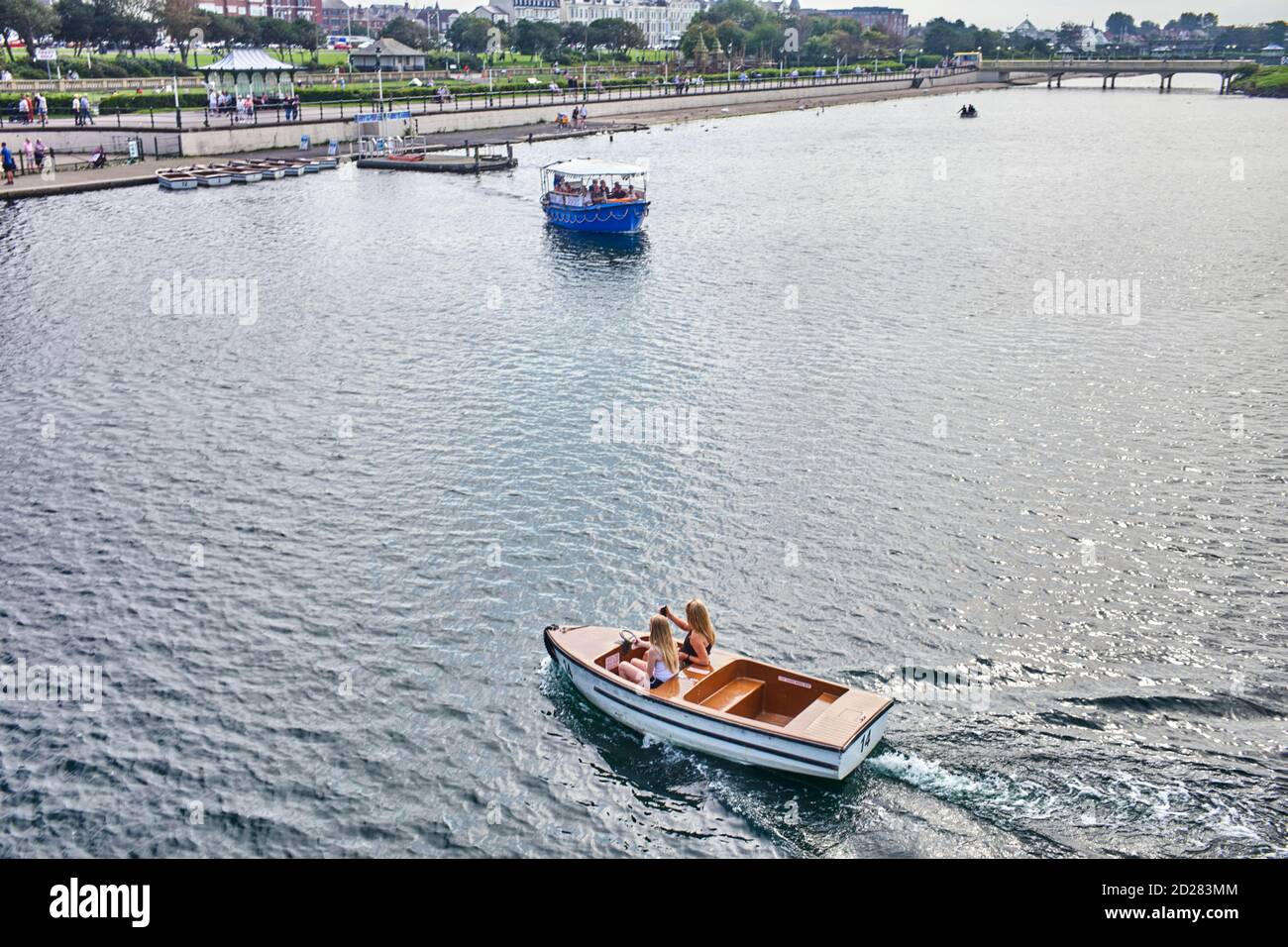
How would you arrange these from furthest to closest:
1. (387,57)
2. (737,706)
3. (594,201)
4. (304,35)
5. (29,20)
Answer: (304,35), (387,57), (29,20), (594,201), (737,706)

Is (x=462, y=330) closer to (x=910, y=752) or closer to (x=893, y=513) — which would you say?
(x=893, y=513)

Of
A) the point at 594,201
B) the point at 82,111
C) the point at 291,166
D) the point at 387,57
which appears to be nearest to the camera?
the point at 594,201

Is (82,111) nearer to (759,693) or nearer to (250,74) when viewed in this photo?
(250,74)

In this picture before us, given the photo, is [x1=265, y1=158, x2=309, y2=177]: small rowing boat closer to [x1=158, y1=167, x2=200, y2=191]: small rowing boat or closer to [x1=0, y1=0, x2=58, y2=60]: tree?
[x1=158, y1=167, x2=200, y2=191]: small rowing boat

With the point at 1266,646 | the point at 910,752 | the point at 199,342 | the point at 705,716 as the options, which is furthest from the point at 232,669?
the point at 199,342

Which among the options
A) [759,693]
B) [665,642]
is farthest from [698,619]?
[759,693]

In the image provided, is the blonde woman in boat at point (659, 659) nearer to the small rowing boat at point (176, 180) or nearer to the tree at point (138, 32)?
the small rowing boat at point (176, 180)
